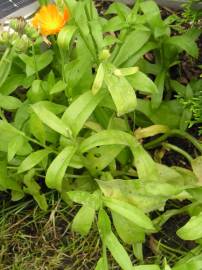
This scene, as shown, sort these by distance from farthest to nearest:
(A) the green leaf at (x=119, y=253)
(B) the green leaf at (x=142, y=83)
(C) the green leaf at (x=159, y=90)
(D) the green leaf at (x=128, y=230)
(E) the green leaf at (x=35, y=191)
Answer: (C) the green leaf at (x=159, y=90), (E) the green leaf at (x=35, y=191), (B) the green leaf at (x=142, y=83), (D) the green leaf at (x=128, y=230), (A) the green leaf at (x=119, y=253)

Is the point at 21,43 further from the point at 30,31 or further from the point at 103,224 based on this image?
the point at 103,224

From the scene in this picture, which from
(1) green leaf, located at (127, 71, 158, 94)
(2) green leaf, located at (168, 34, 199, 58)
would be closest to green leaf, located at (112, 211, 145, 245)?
(1) green leaf, located at (127, 71, 158, 94)

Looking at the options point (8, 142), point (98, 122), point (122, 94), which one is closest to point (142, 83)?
point (122, 94)

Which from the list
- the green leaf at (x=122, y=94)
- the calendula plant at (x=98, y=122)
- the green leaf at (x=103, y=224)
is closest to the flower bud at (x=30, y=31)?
the calendula plant at (x=98, y=122)

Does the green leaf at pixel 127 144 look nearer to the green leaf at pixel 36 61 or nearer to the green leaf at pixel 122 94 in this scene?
the green leaf at pixel 122 94

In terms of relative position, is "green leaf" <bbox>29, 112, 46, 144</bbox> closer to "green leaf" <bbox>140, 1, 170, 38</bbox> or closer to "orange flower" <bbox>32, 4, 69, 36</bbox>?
"orange flower" <bbox>32, 4, 69, 36</bbox>

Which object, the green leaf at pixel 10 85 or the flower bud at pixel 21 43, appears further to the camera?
the green leaf at pixel 10 85
